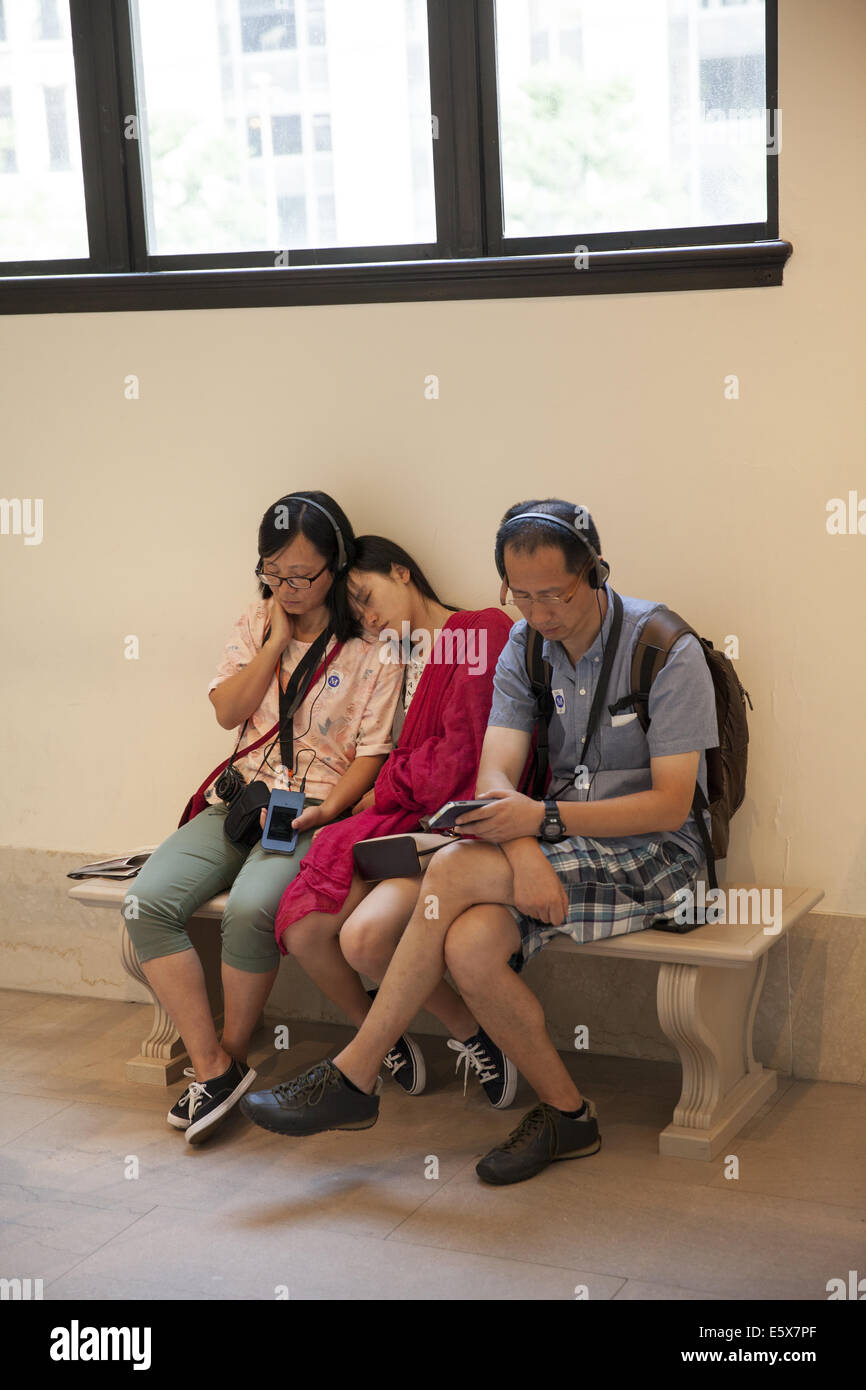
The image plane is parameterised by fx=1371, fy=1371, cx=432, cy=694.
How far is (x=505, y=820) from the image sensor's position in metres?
2.70

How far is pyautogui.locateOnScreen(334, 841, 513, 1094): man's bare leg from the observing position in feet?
8.92

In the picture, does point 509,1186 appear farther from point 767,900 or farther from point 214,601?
point 214,601

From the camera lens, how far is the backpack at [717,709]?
2764 millimetres

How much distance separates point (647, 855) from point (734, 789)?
303mm

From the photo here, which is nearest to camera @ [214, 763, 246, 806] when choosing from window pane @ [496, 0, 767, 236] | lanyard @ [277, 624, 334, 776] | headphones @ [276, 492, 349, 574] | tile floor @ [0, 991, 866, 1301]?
lanyard @ [277, 624, 334, 776]

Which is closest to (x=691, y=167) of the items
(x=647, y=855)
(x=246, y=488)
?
(x=246, y=488)

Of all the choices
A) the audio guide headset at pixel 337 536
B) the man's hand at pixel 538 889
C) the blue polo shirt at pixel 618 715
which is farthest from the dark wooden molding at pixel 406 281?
the man's hand at pixel 538 889

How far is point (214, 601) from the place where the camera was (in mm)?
3643

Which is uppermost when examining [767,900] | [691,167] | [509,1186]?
[691,167]

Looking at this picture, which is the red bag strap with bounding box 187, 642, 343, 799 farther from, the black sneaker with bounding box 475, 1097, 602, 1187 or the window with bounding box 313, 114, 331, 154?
the window with bounding box 313, 114, 331, 154

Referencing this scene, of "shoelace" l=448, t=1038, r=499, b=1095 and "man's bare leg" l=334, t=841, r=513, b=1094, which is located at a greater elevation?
"man's bare leg" l=334, t=841, r=513, b=1094

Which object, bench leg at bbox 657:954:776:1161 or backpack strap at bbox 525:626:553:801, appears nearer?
bench leg at bbox 657:954:776:1161

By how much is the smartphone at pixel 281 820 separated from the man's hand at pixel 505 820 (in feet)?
1.92

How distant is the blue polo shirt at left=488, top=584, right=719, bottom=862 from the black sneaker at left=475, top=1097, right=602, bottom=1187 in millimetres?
571
